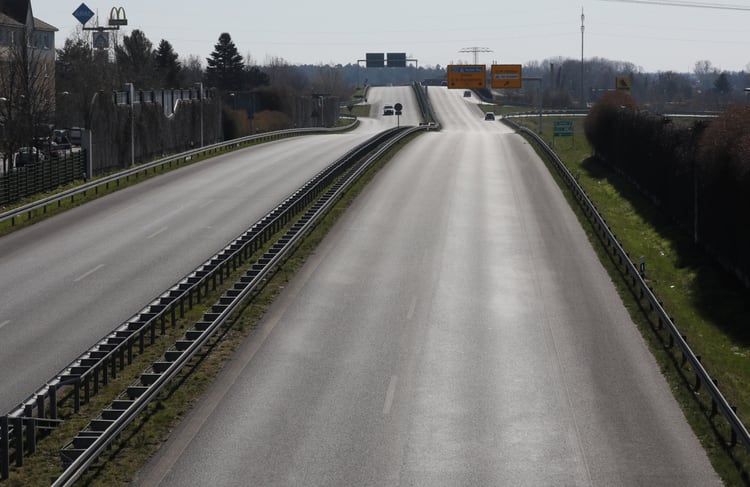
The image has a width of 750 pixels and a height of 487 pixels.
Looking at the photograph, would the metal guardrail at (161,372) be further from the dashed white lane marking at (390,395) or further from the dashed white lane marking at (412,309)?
the dashed white lane marking at (412,309)

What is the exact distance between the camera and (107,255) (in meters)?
34.9

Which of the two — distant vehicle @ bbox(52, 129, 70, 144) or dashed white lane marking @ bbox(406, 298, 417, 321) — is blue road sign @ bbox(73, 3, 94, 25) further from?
dashed white lane marking @ bbox(406, 298, 417, 321)

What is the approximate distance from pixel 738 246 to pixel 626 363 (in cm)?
1084

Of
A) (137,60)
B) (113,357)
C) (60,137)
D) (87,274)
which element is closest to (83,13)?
(60,137)

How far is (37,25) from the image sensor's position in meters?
111

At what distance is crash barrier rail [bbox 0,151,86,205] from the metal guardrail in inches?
518

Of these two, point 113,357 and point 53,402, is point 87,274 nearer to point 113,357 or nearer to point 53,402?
point 113,357

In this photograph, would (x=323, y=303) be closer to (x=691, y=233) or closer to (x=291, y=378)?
(x=291, y=378)

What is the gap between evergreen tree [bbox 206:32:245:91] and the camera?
541 feet

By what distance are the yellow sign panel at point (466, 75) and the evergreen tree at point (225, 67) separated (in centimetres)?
5932

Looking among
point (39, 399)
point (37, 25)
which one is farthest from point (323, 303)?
point (37, 25)

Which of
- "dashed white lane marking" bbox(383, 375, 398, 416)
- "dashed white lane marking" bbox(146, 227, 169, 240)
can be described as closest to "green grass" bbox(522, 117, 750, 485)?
"dashed white lane marking" bbox(383, 375, 398, 416)

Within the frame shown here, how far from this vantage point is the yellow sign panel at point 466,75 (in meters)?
112

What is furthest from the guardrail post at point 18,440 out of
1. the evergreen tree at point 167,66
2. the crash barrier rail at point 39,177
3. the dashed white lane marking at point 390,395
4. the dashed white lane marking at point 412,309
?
the evergreen tree at point 167,66
